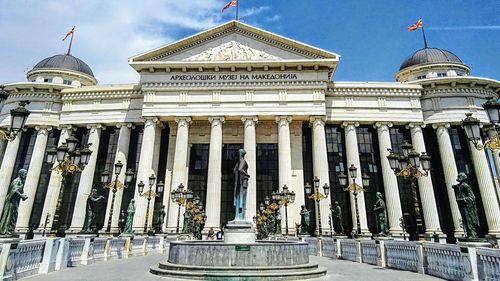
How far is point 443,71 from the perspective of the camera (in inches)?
1668

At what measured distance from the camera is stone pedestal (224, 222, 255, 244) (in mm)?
13883

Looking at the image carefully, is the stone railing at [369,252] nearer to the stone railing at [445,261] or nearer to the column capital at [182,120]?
the stone railing at [445,261]

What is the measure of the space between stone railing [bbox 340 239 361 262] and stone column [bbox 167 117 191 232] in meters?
17.6

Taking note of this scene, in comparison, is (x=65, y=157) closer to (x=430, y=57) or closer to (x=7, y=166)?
(x=7, y=166)

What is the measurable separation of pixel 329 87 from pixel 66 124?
31.8 metres

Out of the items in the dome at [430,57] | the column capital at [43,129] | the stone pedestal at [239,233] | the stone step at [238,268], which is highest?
the dome at [430,57]

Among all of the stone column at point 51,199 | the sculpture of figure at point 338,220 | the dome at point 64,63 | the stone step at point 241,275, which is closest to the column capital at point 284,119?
the sculpture of figure at point 338,220

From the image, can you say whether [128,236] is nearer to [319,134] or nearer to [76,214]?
[76,214]

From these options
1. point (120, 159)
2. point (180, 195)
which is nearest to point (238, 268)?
point (180, 195)

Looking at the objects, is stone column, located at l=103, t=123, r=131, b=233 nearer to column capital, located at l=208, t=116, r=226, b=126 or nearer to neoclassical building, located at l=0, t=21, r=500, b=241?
neoclassical building, located at l=0, t=21, r=500, b=241

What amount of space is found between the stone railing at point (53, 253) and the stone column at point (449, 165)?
32.0 m

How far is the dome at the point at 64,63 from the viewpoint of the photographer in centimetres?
4619

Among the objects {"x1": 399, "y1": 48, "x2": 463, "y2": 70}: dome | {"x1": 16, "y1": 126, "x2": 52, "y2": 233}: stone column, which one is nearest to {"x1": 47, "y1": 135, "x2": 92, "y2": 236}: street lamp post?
{"x1": 16, "y1": 126, "x2": 52, "y2": 233}: stone column

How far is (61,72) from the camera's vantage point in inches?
1789
